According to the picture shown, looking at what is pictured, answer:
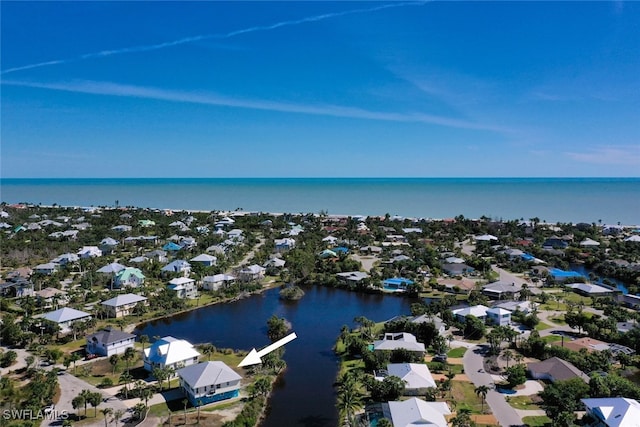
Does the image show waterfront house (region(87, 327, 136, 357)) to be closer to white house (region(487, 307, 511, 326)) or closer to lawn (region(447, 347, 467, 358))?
lawn (region(447, 347, 467, 358))

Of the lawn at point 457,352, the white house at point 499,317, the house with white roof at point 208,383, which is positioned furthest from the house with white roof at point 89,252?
the white house at point 499,317

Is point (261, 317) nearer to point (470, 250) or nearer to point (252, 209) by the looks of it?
point (470, 250)

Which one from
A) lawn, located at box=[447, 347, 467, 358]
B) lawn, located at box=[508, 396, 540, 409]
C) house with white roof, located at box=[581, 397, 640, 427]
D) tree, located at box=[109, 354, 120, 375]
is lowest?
tree, located at box=[109, 354, 120, 375]

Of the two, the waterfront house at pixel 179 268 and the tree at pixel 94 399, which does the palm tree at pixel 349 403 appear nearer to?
the tree at pixel 94 399

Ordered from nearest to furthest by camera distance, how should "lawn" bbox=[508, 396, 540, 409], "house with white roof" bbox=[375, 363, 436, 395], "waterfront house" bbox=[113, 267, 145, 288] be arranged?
Result: "lawn" bbox=[508, 396, 540, 409] < "house with white roof" bbox=[375, 363, 436, 395] < "waterfront house" bbox=[113, 267, 145, 288]

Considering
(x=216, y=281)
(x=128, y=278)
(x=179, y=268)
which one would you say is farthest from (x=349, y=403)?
(x=179, y=268)

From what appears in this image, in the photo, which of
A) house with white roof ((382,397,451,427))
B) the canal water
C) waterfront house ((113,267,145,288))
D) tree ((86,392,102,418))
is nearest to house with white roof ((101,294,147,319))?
the canal water
